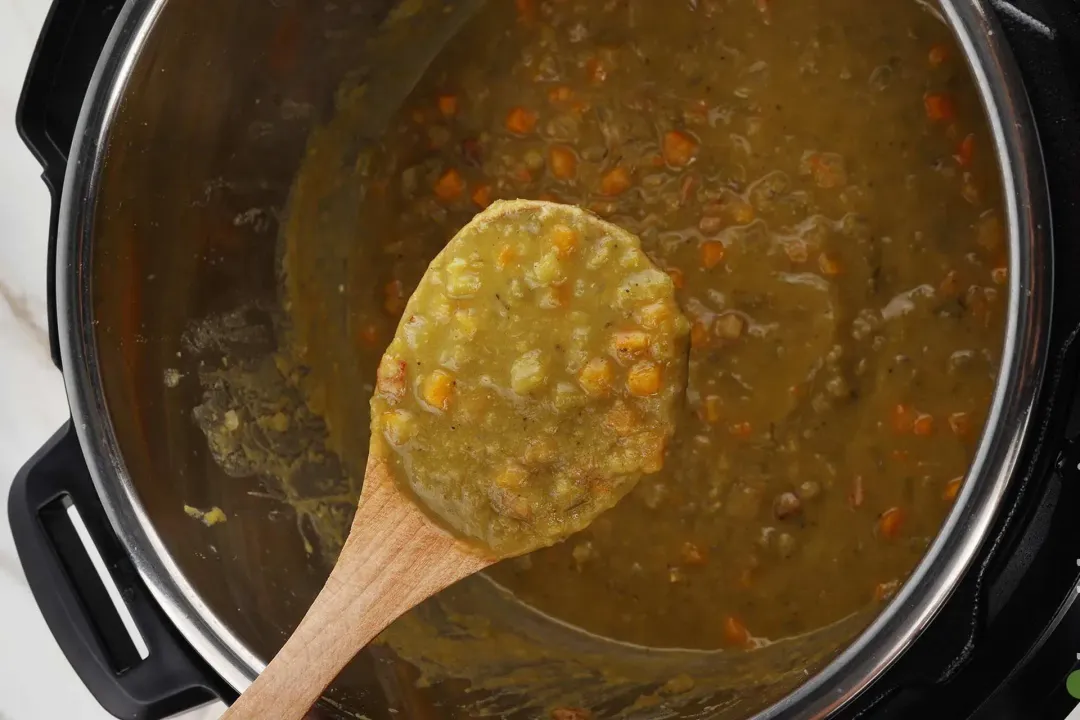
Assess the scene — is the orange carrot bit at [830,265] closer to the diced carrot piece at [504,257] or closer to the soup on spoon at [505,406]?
the soup on spoon at [505,406]

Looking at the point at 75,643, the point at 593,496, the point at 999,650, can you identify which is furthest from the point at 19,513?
the point at 999,650

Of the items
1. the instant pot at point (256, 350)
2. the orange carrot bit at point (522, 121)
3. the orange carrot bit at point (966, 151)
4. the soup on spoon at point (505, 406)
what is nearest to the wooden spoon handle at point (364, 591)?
the soup on spoon at point (505, 406)

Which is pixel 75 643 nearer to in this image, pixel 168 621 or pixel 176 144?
pixel 168 621

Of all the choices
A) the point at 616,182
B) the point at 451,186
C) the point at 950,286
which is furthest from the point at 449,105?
the point at 950,286

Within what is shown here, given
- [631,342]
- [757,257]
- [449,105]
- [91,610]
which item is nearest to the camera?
[631,342]

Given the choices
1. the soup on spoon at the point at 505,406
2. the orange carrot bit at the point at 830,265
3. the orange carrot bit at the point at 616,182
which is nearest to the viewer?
the soup on spoon at the point at 505,406

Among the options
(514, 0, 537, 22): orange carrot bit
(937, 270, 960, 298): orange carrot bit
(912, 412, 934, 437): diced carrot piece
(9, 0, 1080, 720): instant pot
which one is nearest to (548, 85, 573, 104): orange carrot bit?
(514, 0, 537, 22): orange carrot bit

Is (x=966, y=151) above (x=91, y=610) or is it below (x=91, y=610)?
above

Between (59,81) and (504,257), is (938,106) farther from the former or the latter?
(59,81)
